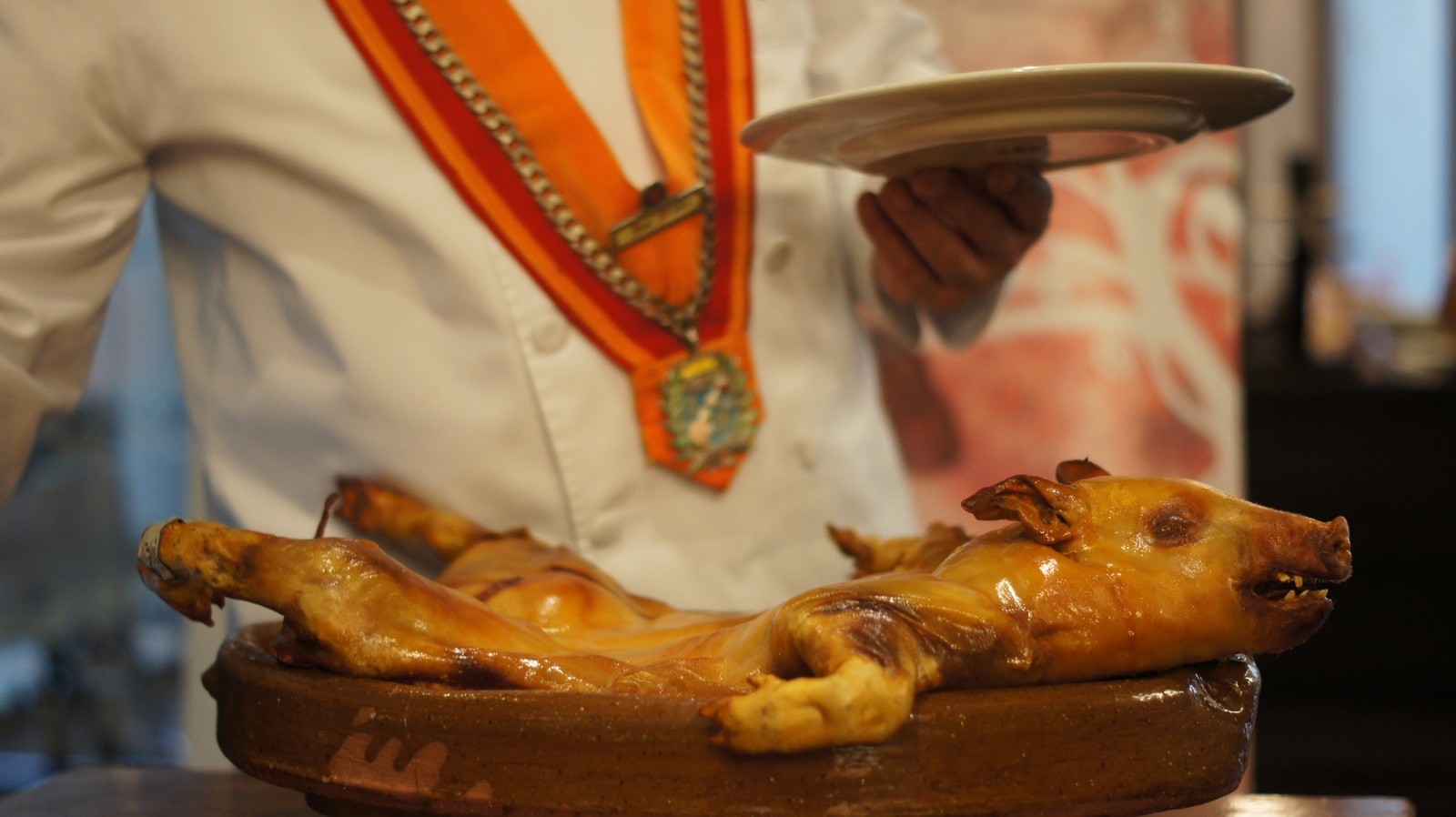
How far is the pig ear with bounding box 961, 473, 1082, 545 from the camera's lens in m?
0.75

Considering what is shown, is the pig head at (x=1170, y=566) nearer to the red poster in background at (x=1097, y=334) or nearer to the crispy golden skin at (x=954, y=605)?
the crispy golden skin at (x=954, y=605)

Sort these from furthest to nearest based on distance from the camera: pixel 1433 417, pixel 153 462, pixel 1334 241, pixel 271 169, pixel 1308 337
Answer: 1. pixel 1334 241
2. pixel 1308 337
3. pixel 1433 417
4. pixel 153 462
5. pixel 271 169

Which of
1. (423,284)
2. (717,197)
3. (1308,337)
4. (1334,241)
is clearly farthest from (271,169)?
(1334,241)

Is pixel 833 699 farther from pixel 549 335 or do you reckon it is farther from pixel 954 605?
pixel 549 335

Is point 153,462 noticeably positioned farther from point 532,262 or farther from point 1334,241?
point 1334,241

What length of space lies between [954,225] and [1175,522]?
0.47 meters

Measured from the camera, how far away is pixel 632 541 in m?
1.25

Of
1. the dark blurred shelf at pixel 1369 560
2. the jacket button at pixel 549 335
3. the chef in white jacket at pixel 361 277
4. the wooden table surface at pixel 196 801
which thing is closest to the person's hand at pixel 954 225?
the chef in white jacket at pixel 361 277

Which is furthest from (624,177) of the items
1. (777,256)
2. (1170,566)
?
(1170,566)

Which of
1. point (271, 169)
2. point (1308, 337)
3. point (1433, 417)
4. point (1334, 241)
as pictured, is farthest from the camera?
point (1334, 241)

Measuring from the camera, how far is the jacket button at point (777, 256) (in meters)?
1.31

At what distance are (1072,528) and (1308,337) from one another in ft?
10.9

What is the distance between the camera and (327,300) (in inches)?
46.3

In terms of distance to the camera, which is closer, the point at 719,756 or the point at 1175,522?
the point at 719,756
